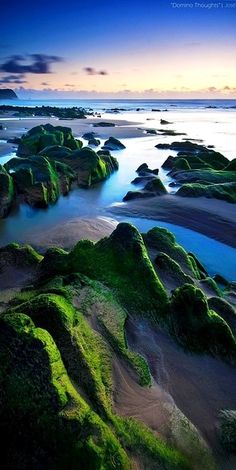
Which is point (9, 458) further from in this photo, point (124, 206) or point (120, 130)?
point (120, 130)

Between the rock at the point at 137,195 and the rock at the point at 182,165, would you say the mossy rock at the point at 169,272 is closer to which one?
the rock at the point at 137,195

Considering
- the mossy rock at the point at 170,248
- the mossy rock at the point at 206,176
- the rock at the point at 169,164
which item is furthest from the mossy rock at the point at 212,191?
the mossy rock at the point at 170,248

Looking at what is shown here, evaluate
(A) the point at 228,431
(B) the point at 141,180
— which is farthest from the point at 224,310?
(B) the point at 141,180

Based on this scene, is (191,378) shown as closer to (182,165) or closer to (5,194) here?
(5,194)

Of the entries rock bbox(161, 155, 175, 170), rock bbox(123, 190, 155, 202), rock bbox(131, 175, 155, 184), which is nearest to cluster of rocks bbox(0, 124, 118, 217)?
rock bbox(131, 175, 155, 184)

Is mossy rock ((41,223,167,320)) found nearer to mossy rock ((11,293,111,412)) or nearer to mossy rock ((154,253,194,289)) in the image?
mossy rock ((154,253,194,289))

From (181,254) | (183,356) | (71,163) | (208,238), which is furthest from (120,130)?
(183,356)
